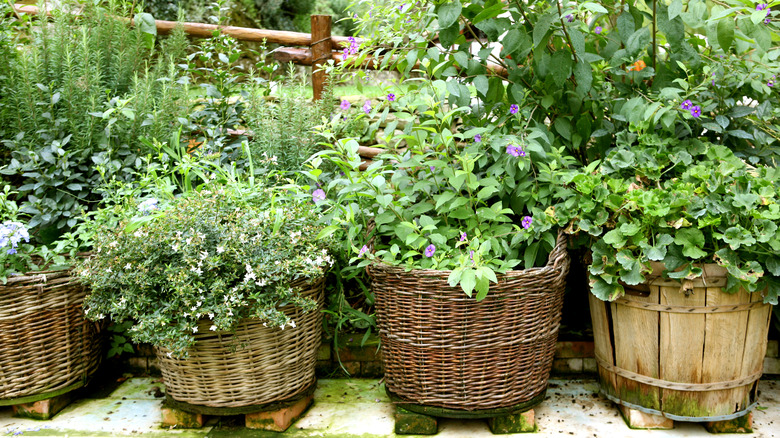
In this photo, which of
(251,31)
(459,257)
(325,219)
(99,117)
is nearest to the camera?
(459,257)

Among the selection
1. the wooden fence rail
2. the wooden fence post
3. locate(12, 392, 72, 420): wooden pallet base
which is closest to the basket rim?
locate(12, 392, 72, 420): wooden pallet base

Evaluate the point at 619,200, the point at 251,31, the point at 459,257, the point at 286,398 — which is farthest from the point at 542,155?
the point at 251,31

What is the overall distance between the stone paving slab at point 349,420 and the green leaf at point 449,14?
1437 millimetres

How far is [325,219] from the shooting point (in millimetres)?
2258

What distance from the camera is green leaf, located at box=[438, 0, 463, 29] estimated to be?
6.60 ft

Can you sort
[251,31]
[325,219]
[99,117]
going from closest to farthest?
[325,219] < [99,117] < [251,31]

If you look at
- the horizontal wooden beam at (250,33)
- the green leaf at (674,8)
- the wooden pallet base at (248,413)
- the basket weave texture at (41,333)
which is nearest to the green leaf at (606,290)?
the green leaf at (674,8)

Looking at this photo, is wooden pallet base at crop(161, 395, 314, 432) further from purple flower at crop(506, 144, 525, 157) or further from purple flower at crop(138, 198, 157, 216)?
purple flower at crop(506, 144, 525, 157)

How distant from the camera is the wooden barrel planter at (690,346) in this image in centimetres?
200

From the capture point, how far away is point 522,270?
2.03m

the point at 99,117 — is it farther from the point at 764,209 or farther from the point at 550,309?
the point at 764,209

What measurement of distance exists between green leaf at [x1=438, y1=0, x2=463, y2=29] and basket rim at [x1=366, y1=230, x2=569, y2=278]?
82cm

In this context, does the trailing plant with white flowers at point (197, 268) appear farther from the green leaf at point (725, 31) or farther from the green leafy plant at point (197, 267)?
the green leaf at point (725, 31)

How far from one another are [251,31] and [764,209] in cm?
314
